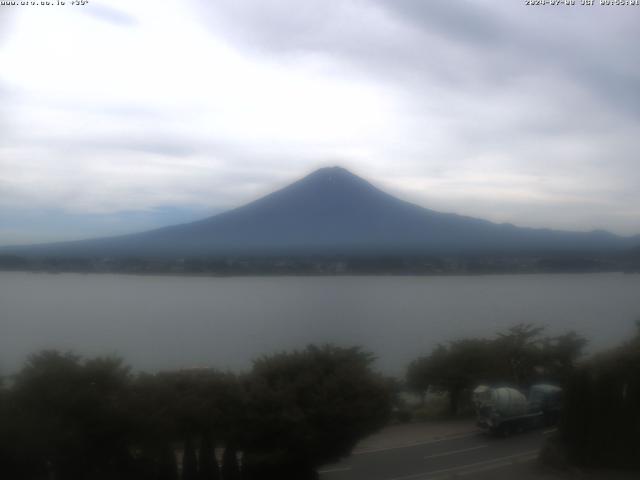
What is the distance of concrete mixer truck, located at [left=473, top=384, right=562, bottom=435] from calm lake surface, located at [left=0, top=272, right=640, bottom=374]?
247 cm

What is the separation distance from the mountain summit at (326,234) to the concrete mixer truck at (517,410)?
14.6 ft

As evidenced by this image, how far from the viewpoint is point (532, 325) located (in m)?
21.0

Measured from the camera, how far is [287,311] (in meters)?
25.9

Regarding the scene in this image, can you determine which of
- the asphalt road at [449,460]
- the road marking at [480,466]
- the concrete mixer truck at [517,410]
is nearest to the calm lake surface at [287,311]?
the concrete mixer truck at [517,410]

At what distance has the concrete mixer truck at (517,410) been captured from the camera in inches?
571

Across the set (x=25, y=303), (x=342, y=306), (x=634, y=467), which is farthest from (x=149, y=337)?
(x=634, y=467)

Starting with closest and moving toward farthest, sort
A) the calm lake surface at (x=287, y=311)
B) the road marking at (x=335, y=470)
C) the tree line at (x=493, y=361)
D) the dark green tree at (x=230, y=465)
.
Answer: the dark green tree at (x=230, y=465), the road marking at (x=335, y=470), the tree line at (x=493, y=361), the calm lake surface at (x=287, y=311)

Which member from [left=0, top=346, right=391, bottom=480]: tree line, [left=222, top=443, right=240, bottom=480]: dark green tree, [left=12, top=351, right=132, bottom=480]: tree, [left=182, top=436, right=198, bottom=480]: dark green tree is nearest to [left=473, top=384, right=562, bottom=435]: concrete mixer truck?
[left=0, top=346, right=391, bottom=480]: tree line

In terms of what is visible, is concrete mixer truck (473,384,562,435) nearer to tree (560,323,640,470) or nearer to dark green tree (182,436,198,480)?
tree (560,323,640,470)

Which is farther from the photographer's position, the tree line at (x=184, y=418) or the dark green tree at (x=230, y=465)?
the dark green tree at (x=230, y=465)

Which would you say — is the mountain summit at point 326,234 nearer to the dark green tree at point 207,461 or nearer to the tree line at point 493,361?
the tree line at point 493,361

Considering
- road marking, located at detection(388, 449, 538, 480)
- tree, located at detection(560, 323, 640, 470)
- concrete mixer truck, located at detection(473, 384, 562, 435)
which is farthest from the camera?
concrete mixer truck, located at detection(473, 384, 562, 435)

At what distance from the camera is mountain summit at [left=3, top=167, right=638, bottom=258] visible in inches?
776

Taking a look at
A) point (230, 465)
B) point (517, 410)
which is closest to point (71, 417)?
point (230, 465)
